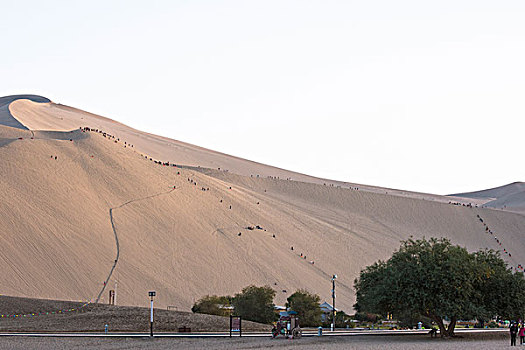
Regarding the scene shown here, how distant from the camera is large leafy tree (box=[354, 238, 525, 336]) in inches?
1323

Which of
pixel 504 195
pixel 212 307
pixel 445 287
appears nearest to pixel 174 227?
pixel 212 307

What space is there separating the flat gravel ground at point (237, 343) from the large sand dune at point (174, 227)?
19632 millimetres

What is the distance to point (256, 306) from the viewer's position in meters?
44.9

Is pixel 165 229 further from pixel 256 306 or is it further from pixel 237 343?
pixel 237 343

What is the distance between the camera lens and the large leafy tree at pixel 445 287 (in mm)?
33594

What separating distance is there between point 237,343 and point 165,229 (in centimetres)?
3500

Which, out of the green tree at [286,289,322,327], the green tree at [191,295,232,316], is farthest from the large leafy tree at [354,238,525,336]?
the green tree at [191,295,232,316]

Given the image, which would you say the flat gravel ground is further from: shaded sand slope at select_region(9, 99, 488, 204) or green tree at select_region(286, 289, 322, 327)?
shaded sand slope at select_region(9, 99, 488, 204)

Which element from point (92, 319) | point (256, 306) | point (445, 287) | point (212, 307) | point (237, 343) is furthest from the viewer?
point (212, 307)

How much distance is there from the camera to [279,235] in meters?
70.0

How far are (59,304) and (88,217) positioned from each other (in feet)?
64.2

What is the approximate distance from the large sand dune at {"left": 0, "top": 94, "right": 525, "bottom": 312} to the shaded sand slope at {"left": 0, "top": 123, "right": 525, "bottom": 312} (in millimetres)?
142

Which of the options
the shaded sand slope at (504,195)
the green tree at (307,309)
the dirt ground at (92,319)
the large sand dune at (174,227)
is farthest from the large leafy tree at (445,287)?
the shaded sand slope at (504,195)

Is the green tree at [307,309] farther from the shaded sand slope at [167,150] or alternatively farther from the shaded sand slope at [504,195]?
the shaded sand slope at [504,195]
